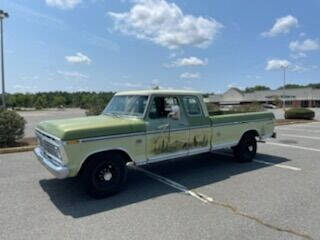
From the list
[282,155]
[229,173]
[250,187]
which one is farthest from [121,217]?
[282,155]

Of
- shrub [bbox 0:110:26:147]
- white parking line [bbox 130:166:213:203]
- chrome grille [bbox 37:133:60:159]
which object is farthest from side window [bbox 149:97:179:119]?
shrub [bbox 0:110:26:147]

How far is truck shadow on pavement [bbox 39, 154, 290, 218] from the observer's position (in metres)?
5.00

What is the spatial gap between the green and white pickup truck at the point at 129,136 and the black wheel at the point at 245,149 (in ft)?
1.14

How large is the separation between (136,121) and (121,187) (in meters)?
1.41

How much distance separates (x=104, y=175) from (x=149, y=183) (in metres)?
1.24

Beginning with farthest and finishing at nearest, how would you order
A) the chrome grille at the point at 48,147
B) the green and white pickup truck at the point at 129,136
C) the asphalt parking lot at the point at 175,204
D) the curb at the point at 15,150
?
the curb at the point at 15,150, the chrome grille at the point at 48,147, the green and white pickup truck at the point at 129,136, the asphalt parking lot at the point at 175,204

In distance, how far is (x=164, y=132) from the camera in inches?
237

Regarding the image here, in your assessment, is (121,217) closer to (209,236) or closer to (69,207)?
(69,207)

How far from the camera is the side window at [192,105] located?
21.6 feet

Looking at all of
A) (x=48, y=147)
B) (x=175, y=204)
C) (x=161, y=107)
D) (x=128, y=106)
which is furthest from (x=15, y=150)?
(x=175, y=204)

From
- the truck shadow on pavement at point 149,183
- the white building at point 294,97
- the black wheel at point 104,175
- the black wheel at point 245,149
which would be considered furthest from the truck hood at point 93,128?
the white building at point 294,97

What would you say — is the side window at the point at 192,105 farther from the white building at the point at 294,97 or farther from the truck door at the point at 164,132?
the white building at the point at 294,97

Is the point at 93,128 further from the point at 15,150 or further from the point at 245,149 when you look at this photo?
the point at 15,150

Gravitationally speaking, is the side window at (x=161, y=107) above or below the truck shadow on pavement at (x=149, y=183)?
above
